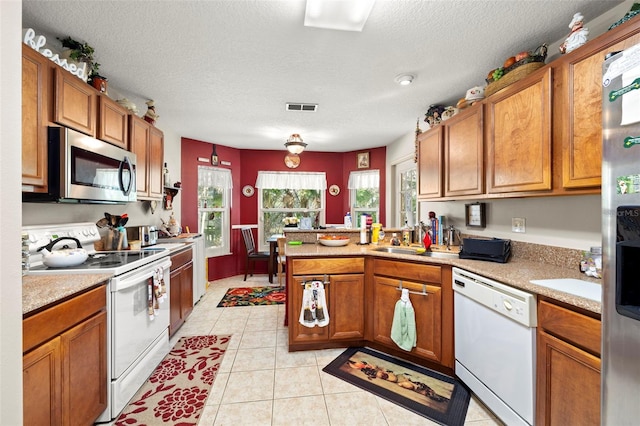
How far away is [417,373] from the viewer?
2035mm

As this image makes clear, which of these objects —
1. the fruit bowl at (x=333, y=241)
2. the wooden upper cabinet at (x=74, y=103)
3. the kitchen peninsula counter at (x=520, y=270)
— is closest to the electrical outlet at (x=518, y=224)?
the kitchen peninsula counter at (x=520, y=270)

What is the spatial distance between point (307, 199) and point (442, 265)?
3.70m

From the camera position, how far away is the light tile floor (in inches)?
62.2

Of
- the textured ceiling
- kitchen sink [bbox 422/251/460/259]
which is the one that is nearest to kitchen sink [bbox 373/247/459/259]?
kitchen sink [bbox 422/251/460/259]

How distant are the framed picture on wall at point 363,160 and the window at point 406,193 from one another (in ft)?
2.54

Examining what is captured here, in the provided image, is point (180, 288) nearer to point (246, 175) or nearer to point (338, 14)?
point (338, 14)

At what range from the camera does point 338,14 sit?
5.05ft

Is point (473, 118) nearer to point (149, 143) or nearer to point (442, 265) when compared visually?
point (442, 265)

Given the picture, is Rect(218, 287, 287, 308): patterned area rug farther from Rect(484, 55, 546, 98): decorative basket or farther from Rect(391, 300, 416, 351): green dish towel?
Rect(484, 55, 546, 98): decorative basket

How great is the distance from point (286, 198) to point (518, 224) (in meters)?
4.02

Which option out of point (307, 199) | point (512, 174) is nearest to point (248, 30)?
point (512, 174)

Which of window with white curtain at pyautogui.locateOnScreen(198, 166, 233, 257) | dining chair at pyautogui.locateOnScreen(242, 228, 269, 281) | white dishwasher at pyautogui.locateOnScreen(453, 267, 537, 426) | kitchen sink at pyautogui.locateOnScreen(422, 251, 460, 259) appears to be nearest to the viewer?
white dishwasher at pyautogui.locateOnScreen(453, 267, 537, 426)

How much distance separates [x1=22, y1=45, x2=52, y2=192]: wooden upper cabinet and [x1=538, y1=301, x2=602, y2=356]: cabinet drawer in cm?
272

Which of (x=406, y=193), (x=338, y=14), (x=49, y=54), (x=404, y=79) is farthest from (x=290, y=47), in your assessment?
(x=406, y=193)
